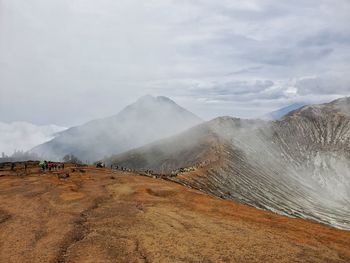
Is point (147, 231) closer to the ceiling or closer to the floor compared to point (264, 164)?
closer to the ceiling

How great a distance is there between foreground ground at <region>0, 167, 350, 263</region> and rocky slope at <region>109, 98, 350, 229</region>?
132ft

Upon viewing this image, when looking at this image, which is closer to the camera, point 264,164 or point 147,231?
point 147,231

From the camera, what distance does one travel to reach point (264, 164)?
499ft

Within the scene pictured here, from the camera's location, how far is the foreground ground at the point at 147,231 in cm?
2392

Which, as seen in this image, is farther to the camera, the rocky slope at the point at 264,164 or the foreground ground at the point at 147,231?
the rocky slope at the point at 264,164

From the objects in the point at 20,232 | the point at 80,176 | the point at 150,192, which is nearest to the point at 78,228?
the point at 20,232

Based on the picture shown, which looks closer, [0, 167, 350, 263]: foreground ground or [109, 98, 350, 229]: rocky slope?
[0, 167, 350, 263]: foreground ground

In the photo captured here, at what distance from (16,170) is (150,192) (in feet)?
95.6

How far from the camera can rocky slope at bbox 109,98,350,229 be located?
10472 centimetres

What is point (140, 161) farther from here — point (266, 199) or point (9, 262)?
point (9, 262)

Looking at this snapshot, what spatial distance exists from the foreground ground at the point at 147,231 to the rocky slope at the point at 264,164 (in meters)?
40.3

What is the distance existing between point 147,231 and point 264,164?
130 meters

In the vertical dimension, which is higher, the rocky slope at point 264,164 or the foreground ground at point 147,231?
the foreground ground at point 147,231

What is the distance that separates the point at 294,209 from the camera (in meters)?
108
